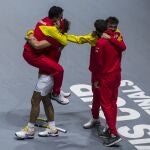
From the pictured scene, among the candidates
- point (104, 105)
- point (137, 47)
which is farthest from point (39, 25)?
point (137, 47)

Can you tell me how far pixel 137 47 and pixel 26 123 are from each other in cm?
307

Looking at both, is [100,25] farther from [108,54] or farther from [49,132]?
[49,132]

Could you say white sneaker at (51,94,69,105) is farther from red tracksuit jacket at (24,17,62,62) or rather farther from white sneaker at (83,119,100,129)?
red tracksuit jacket at (24,17,62,62)

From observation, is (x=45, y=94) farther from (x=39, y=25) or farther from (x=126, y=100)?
(x=126, y=100)

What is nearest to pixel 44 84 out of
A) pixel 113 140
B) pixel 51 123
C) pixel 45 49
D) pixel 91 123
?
pixel 45 49

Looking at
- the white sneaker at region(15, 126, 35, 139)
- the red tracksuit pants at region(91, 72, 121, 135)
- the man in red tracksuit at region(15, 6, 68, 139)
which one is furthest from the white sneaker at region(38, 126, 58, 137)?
the red tracksuit pants at region(91, 72, 121, 135)

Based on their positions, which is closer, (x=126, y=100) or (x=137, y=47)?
(x=126, y=100)

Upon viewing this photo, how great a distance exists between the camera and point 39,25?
6.55 meters

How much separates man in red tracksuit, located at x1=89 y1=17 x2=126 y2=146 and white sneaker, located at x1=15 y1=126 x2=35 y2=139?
868mm

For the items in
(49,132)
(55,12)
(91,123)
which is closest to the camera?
(55,12)

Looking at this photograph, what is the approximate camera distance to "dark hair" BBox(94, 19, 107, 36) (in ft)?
21.5

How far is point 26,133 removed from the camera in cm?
677

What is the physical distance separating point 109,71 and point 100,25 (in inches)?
21.2

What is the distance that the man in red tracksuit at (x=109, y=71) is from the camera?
6574mm
